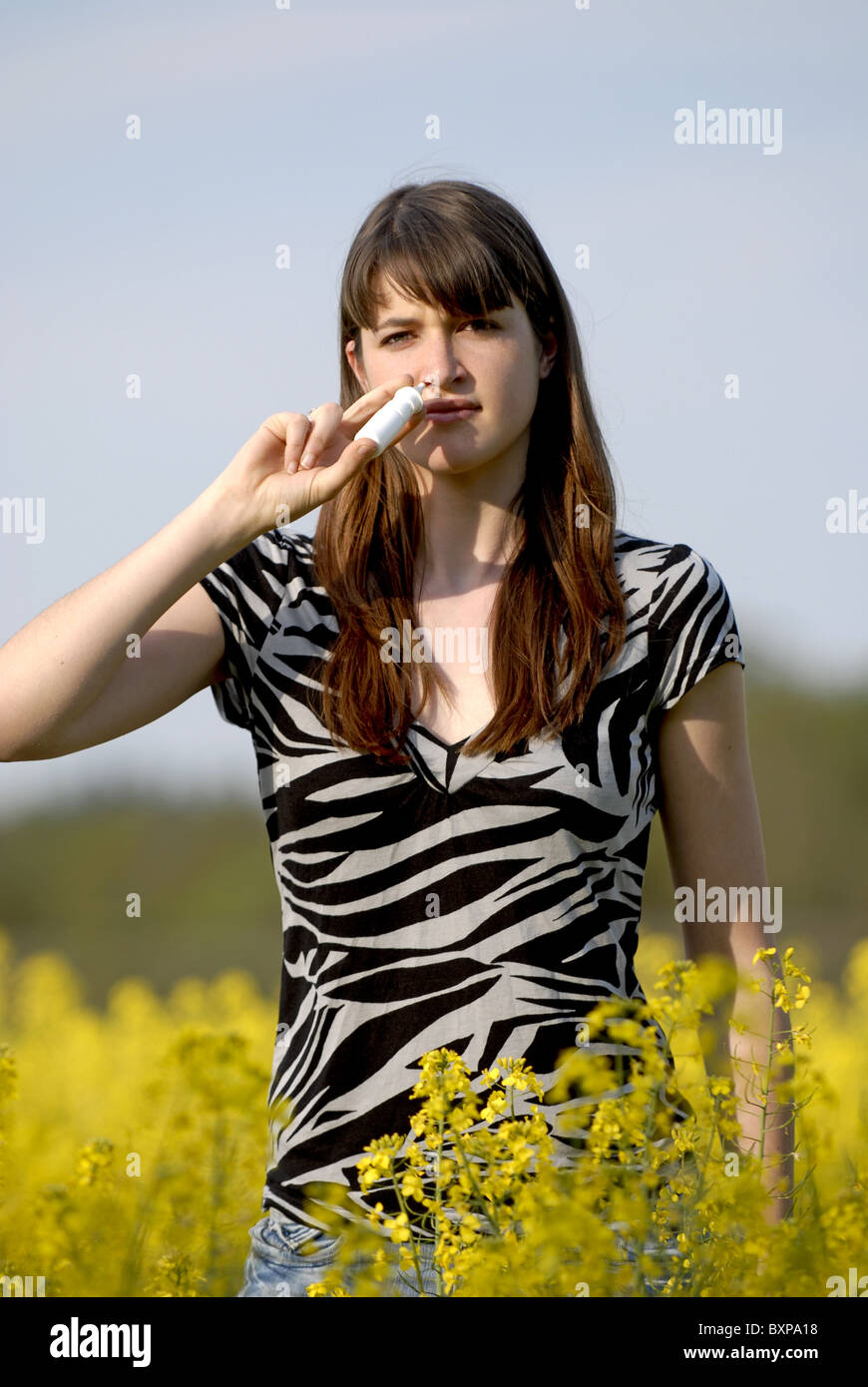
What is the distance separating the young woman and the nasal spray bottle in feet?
0.05

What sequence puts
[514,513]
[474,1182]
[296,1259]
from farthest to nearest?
[514,513] < [296,1259] < [474,1182]

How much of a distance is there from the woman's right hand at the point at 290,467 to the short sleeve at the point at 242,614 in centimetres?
17

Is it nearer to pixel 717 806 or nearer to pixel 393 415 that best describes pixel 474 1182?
pixel 717 806

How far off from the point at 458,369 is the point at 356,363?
0.30 m

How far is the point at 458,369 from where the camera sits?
83.7 inches

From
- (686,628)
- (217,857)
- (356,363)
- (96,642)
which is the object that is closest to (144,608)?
(96,642)

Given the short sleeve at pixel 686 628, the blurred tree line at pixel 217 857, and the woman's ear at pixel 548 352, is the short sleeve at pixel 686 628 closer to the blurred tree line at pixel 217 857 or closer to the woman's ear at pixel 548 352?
the woman's ear at pixel 548 352

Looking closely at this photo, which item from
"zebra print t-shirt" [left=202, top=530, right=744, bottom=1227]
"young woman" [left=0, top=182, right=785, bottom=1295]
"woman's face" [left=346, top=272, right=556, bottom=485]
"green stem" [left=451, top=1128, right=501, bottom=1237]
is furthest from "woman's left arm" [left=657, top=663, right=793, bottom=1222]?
"green stem" [left=451, top=1128, right=501, bottom=1237]

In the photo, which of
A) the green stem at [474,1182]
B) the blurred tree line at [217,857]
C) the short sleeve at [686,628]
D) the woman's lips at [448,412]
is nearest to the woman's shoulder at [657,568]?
the short sleeve at [686,628]

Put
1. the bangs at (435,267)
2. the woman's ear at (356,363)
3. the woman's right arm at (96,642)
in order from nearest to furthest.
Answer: the woman's right arm at (96,642), the bangs at (435,267), the woman's ear at (356,363)

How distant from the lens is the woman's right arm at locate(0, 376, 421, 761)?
76.0 inches

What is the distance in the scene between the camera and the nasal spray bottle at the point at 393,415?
2.00 m

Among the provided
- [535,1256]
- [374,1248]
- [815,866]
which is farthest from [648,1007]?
[815,866]

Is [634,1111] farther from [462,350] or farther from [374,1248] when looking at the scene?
[462,350]
